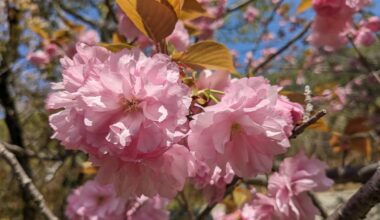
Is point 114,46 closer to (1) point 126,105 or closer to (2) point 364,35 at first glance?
(1) point 126,105

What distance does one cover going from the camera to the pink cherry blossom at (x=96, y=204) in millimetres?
1269

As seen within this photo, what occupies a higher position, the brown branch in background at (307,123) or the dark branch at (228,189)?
the brown branch in background at (307,123)

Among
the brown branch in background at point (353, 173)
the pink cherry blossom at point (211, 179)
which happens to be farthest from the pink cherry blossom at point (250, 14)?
the pink cherry blossom at point (211, 179)

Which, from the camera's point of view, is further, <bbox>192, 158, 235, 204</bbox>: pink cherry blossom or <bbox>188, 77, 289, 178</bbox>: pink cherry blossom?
<bbox>192, 158, 235, 204</bbox>: pink cherry blossom

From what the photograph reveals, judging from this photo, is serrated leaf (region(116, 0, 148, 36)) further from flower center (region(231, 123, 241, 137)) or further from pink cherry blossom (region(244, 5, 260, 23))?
pink cherry blossom (region(244, 5, 260, 23))

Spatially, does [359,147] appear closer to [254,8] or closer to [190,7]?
[190,7]

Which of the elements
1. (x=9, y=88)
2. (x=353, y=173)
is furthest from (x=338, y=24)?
(x=9, y=88)

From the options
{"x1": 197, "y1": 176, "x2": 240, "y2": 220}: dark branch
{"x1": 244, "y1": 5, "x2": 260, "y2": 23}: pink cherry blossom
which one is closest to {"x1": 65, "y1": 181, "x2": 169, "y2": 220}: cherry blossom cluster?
{"x1": 197, "y1": 176, "x2": 240, "y2": 220}: dark branch

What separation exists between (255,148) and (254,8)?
437 centimetres

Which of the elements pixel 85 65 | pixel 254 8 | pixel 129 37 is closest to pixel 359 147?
pixel 129 37

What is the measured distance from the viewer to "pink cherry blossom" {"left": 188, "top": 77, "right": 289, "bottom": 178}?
639mm

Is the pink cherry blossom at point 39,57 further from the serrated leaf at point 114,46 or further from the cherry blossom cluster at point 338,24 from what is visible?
the serrated leaf at point 114,46

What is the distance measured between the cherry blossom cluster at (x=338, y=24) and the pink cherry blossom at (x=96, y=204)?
0.88m

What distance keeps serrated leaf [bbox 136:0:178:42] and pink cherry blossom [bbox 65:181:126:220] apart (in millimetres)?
627
